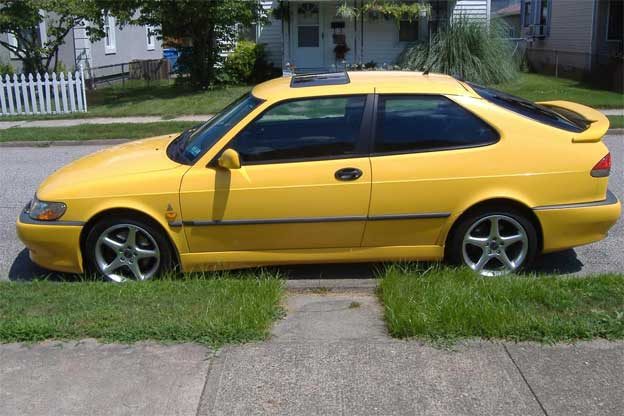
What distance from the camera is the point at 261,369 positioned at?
3764 mm

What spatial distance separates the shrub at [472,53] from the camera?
19422 mm

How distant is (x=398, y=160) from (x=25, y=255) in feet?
11.6

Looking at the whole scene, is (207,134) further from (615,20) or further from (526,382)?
(615,20)

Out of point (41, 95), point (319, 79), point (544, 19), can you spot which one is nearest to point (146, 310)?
point (319, 79)

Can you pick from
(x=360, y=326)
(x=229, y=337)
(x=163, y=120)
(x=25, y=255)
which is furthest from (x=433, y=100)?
(x=163, y=120)

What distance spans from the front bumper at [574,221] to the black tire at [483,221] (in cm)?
10

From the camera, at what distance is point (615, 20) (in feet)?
80.0

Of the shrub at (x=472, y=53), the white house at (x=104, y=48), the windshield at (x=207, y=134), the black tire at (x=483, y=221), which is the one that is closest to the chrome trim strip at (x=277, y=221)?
the windshield at (x=207, y=134)

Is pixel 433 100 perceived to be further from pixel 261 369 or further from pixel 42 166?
pixel 42 166

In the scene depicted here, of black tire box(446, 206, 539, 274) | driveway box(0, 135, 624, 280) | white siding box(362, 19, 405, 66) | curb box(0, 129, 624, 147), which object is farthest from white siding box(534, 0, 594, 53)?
black tire box(446, 206, 539, 274)

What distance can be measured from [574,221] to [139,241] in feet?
10.8

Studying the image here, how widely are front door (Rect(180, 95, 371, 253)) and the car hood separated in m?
0.43

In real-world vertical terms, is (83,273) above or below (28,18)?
below

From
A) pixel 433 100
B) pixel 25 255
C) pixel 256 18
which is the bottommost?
pixel 25 255
